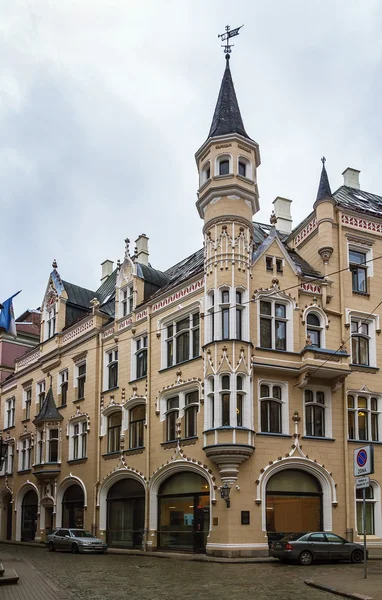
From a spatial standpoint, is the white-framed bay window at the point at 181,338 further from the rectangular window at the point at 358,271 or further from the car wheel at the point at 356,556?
the car wheel at the point at 356,556

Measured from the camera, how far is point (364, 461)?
20500mm

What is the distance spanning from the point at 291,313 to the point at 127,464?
12.0 metres

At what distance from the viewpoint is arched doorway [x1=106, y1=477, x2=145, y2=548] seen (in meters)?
36.9

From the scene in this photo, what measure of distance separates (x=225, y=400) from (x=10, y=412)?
96.3 ft

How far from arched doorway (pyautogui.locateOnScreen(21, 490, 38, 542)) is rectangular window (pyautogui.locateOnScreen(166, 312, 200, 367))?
18.7m

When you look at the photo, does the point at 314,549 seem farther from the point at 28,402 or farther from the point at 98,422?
the point at 28,402

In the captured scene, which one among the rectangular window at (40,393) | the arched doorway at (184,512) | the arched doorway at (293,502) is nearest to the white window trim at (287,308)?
the arched doorway at (293,502)

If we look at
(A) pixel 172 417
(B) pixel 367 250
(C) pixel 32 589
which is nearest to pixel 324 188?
(B) pixel 367 250

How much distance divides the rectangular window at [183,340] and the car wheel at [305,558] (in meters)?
11.0

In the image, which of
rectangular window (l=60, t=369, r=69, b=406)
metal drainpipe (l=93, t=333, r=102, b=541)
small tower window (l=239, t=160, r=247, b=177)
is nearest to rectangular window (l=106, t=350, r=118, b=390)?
metal drainpipe (l=93, t=333, r=102, b=541)

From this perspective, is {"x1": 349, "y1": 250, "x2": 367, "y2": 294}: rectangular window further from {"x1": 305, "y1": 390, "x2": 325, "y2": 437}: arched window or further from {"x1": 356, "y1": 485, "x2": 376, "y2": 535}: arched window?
{"x1": 356, "y1": 485, "x2": 376, "y2": 535}: arched window

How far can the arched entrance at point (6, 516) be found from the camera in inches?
2087

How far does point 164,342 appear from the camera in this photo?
3738cm

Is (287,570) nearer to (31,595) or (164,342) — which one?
(31,595)
